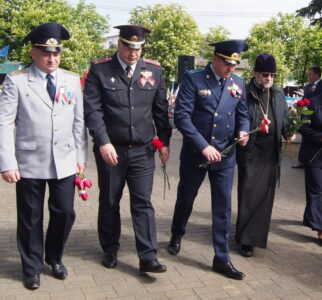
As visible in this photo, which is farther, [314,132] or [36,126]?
[314,132]

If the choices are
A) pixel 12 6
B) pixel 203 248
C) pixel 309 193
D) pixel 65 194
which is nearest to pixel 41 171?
pixel 65 194

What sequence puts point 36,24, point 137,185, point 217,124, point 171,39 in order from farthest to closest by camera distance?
point 171,39 → point 36,24 → point 217,124 → point 137,185

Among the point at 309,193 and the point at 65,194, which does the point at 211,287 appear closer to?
the point at 65,194

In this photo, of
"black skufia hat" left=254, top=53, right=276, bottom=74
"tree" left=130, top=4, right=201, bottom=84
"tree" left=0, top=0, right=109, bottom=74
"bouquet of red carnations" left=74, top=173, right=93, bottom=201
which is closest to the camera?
"bouquet of red carnations" left=74, top=173, right=93, bottom=201

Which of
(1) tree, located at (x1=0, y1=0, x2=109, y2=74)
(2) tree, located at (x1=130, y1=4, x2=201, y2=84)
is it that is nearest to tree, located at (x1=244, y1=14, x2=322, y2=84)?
(2) tree, located at (x1=130, y1=4, x2=201, y2=84)

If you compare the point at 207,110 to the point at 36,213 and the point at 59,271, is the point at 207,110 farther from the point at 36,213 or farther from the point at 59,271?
the point at 59,271

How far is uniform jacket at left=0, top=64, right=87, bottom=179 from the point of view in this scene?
10.8 ft

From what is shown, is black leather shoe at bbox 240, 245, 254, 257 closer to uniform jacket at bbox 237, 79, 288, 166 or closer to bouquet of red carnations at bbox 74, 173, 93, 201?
uniform jacket at bbox 237, 79, 288, 166

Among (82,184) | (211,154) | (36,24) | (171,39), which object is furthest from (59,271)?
(171,39)

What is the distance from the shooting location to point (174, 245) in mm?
4340

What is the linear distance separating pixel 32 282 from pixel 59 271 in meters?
0.27

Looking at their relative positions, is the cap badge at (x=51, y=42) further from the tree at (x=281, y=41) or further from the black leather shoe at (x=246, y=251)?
the tree at (x=281, y=41)

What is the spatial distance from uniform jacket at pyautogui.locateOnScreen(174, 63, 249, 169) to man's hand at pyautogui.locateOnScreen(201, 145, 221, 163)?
0.15 m

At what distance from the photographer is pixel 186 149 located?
4.10 meters
